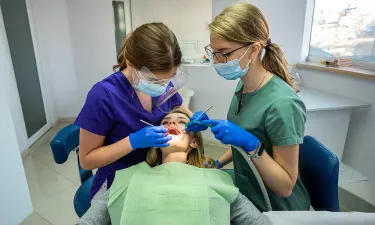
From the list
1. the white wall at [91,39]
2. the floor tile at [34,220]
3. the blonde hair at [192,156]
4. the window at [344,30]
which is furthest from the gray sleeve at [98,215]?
the white wall at [91,39]

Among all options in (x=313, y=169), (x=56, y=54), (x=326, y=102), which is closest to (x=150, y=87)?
(x=313, y=169)

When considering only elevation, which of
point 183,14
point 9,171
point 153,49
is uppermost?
point 183,14

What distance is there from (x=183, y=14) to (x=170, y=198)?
3.01 meters

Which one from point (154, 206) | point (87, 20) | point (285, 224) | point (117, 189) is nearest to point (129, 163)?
point (117, 189)

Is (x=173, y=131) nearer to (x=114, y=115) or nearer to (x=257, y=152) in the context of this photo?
(x=114, y=115)

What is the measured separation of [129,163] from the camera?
1.32m

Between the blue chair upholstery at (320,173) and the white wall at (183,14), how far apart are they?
2.56 metres

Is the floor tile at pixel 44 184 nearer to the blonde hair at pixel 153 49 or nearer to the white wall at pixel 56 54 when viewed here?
the white wall at pixel 56 54

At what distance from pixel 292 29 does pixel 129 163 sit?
2.19 metres

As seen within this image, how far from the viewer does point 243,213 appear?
107 cm

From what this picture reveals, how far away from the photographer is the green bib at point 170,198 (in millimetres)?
1018

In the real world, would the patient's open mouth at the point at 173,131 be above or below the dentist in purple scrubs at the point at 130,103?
below

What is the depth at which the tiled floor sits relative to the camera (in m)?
2.10

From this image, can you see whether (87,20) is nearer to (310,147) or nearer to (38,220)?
(38,220)
